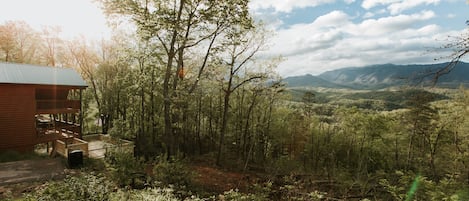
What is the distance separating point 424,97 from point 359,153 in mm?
9383

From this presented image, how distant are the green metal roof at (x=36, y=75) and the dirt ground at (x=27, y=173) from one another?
16.2 feet

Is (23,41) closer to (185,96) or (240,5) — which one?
(185,96)

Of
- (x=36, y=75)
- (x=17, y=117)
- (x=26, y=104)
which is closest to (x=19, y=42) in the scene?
(x=36, y=75)

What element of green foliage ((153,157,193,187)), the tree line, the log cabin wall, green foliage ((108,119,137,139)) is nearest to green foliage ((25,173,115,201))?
green foliage ((153,157,193,187))

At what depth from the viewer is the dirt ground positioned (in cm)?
991

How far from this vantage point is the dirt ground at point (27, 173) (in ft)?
32.5

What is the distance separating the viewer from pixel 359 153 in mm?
29469

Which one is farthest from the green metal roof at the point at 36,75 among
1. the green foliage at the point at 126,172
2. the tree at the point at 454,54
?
the tree at the point at 454,54

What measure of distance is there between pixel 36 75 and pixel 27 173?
24.1ft

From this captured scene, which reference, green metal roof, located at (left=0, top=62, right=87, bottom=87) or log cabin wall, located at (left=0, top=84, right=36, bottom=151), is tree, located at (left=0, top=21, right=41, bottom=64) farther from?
log cabin wall, located at (left=0, top=84, right=36, bottom=151)

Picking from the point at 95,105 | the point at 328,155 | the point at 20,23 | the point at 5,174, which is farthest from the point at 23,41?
the point at 328,155

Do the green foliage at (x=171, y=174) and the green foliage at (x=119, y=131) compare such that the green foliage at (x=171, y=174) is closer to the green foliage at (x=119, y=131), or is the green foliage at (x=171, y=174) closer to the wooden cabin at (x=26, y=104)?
the green foliage at (x=119, y=131)

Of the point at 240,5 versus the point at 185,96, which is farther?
the point at 185,96

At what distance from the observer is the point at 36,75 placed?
1623 centimetres
